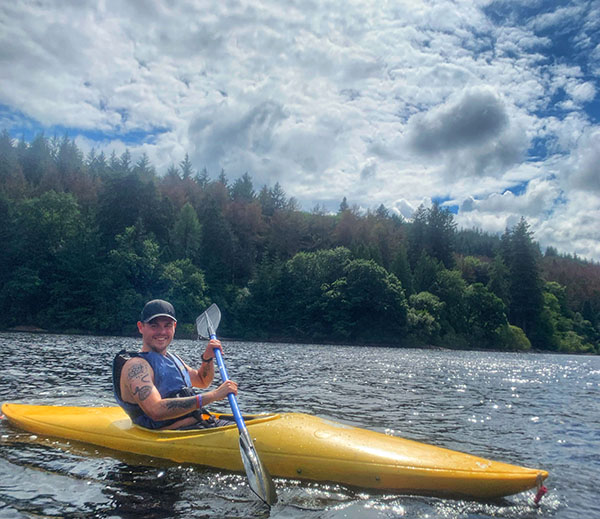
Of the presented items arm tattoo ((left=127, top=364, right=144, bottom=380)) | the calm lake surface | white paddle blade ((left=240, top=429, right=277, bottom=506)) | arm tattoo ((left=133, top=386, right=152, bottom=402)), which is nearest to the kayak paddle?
white paddle blade ((left=240, top=429, right=277, bottom=506))

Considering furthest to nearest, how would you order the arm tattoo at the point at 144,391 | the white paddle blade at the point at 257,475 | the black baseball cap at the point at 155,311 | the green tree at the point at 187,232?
the green tree at the point at 187,232 < the black baseball cap at the point at 155,311 < the arm tattoo at the point at 144,391 < the white paddle blade at the point at 257,475

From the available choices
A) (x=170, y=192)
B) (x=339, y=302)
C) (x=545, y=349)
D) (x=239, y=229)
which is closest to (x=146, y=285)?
(x=339, y=302)

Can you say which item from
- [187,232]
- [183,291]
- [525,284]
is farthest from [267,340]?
[525,284]

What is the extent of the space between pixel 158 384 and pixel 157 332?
1.91 feet

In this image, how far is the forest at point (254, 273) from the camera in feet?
147

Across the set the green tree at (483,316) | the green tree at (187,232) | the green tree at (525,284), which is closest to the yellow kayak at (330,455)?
the green tree at (187,232)

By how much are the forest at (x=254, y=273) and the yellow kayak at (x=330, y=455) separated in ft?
124

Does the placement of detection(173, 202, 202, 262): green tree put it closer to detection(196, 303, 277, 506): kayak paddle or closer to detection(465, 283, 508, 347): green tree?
detection(465, 283, 508, 347): green tree

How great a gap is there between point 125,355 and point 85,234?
4661 centimetres

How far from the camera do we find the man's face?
5.34 meters

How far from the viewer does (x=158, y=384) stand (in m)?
5.34

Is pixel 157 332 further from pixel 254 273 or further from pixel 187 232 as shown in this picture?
pixel 187 232

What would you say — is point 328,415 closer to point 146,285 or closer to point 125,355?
point 125,355

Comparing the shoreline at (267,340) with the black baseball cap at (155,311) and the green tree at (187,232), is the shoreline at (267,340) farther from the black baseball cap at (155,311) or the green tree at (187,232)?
the black baseball cap at (155,311)
